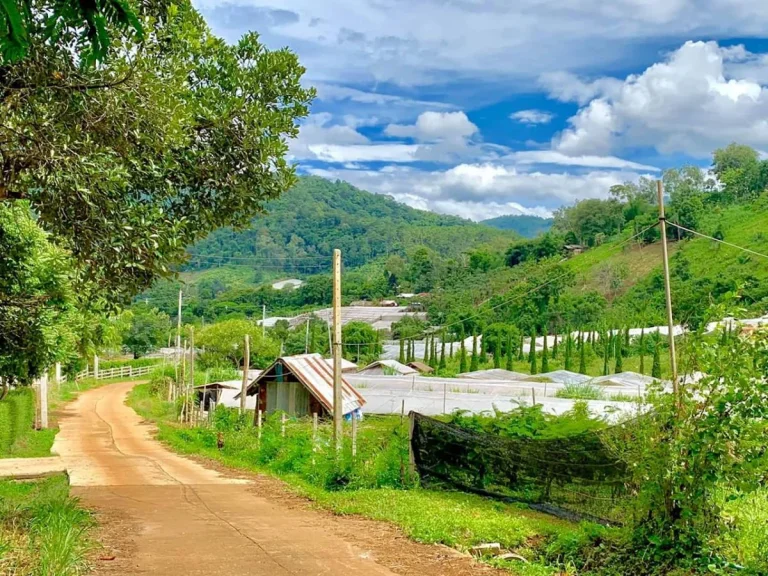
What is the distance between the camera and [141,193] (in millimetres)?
8086

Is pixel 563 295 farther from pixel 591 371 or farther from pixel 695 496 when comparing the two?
pixel 695 496

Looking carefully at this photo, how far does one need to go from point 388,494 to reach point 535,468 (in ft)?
7.83

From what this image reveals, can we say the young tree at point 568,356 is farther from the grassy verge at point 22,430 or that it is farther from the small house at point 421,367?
the grassy verge at point 22,430

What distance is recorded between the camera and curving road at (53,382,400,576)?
775 centimetres

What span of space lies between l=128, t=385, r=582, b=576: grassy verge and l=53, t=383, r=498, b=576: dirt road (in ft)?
1.48

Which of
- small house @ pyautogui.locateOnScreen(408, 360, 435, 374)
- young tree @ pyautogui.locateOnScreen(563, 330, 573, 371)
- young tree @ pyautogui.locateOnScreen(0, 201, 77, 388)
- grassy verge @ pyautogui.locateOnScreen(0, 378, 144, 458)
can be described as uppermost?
young tree @ pyautogui.locateOnScreen(0, 201, 77, 388)

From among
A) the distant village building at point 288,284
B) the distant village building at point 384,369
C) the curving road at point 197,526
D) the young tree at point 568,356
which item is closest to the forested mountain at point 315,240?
the distant village building at point 288,284

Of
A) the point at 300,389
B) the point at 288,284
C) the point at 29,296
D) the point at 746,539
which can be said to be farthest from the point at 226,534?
the point at 288,284

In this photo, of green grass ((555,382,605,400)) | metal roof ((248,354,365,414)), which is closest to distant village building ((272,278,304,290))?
green grass ((555,382,605,400))

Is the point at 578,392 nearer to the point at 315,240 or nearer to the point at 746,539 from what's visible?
the point at 746,539

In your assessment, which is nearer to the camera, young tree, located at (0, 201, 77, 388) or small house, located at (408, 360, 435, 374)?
young tree, located at (0, 201, 77, 388)

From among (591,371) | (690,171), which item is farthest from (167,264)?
(690,171)

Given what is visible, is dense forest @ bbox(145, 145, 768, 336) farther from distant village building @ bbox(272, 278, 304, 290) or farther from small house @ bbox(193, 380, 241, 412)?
small house @ bbox(193, 380, 241, 412)

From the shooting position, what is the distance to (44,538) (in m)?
6.90
